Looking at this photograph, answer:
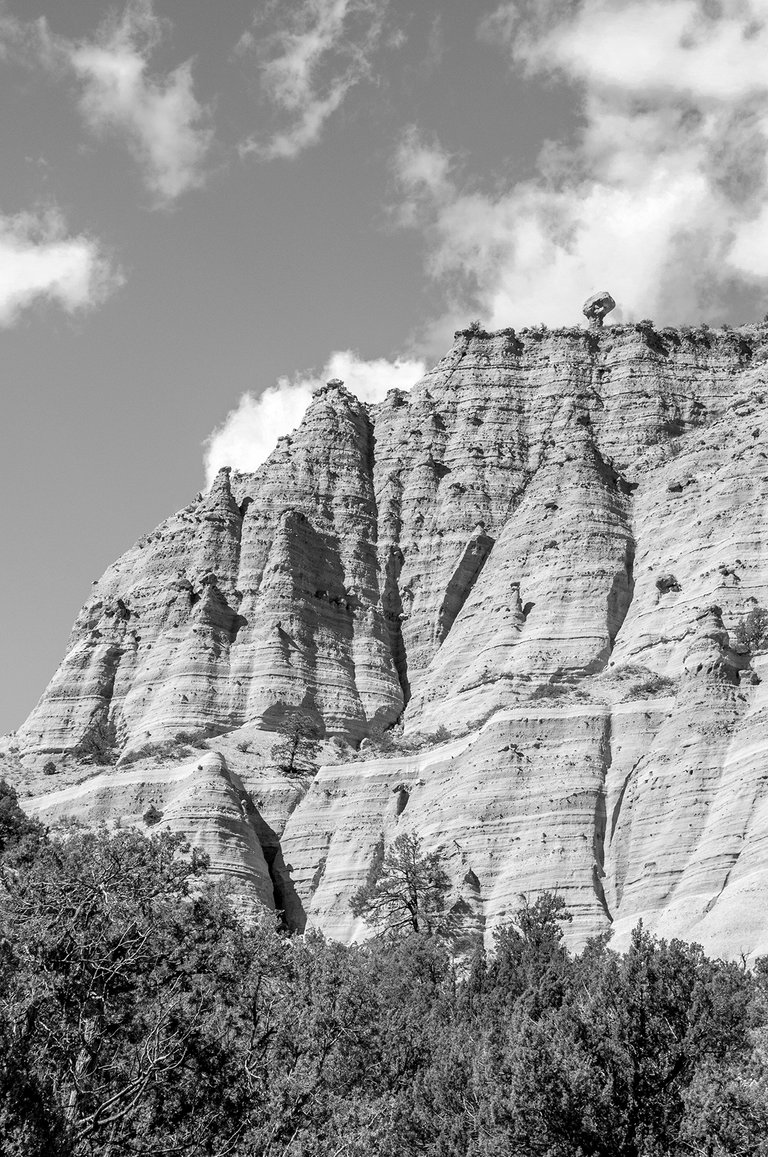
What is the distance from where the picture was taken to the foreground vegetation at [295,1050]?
2322 centimetres

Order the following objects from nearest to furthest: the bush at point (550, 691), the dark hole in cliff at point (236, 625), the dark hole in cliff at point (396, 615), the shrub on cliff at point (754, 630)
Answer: the shrub on cliff at point (754, 630) → the bush at point (550, 691) → the dark hole in cliff at point (236, 625) → the dark hole in cliff at point (396, 615)

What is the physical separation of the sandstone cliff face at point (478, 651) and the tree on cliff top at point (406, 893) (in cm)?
111

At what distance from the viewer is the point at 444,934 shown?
5991cm

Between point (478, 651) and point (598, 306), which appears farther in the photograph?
point (598, 306)

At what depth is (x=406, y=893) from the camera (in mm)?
63625

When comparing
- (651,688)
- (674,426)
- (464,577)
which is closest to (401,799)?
(651,688)

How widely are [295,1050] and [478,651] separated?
5702 centimetres

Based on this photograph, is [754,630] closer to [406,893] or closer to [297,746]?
[406,893]

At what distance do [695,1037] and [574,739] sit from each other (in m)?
36.3

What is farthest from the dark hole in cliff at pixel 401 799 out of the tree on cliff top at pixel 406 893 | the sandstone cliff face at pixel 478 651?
the tree on cliff top at pixel 406 893

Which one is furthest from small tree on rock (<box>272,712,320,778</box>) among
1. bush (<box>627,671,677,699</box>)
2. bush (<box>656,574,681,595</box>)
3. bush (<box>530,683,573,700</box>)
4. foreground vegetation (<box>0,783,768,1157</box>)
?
foreground vegetation (<box>0,783,768,1157</box>)

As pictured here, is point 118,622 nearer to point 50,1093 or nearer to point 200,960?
point 200,960

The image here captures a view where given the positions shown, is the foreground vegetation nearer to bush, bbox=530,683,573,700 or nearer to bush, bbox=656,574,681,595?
bush, bbox=530,683,573,700

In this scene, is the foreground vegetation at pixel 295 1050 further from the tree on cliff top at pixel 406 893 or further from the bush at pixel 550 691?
the bush at pixel 550 691
